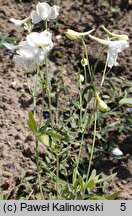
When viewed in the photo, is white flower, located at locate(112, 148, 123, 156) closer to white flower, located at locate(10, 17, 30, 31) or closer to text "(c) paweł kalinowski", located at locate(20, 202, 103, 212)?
text "(c) paweł kalinowski", located at locate(20, 202, 103, 212)

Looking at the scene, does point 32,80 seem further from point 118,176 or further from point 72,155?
point 118,176

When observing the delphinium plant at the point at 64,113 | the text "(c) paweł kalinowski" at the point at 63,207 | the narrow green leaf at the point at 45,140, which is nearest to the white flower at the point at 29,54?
the delphinium plant at the point at 64,113

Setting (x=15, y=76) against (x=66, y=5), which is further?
(x=66, y=5)

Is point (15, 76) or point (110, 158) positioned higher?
point (15, 76)

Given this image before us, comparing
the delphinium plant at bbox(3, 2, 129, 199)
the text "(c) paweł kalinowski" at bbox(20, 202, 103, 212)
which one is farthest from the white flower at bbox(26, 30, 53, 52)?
the text "(c) paweł kalinowski" at bbox(20, 202, 103, 212)

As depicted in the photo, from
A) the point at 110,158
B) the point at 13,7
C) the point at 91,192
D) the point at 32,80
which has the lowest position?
the point at 91,192

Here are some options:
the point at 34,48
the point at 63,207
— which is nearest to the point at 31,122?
the point at 34,48

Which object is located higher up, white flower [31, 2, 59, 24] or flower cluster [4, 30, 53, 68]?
white flower [31, 2, 59, 24]

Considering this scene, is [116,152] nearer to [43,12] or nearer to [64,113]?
[64,113]

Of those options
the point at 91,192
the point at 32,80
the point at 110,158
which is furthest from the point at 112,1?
the point at 91,192

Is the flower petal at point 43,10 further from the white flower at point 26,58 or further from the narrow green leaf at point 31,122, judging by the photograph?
the narrow green leaf at point 31,122

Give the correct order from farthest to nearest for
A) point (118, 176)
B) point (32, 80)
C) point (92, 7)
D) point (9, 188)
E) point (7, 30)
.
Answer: point (92, 7)
point (7, 30)
point (32, 80)
point (118, 176)
point (9, 188)
